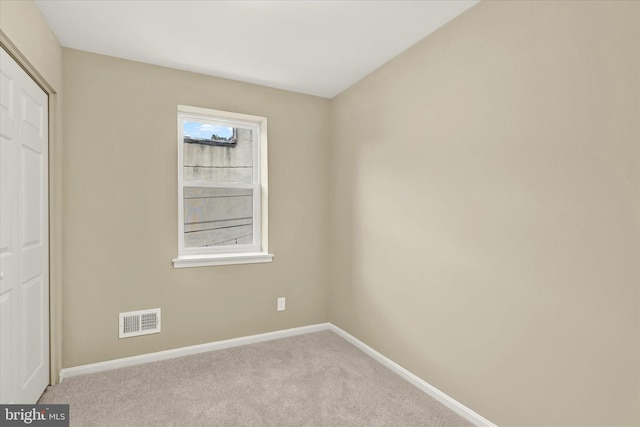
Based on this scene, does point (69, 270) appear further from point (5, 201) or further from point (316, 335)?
point (316, 335)

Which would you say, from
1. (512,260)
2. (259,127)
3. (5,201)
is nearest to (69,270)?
(5,201)

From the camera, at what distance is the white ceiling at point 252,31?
197 centimetres

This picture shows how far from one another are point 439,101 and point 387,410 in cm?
201

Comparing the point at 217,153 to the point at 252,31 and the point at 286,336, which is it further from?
the point at 286,336

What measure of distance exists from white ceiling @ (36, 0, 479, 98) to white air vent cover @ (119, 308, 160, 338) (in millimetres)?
2039

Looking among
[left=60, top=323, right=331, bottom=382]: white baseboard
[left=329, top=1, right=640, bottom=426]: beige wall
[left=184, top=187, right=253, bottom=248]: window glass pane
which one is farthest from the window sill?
[left=329, top=1, right=640, bottom=426]: beige wall

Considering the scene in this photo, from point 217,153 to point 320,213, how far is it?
3.88 feet

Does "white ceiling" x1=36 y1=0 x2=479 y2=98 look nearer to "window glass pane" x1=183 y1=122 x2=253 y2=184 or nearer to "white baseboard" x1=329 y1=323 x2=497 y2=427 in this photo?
"window glass pane" x1=183 y1=122 x2=253 y2=184

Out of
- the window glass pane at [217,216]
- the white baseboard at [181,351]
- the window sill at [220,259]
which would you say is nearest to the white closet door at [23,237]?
the white baseboard at [181,351]

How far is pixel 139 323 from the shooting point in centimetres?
266

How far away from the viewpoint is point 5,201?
1669 millimetres

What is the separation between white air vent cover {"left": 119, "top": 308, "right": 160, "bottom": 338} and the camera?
2611 millimetres

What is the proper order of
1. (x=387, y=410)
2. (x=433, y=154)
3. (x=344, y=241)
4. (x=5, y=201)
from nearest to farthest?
(x=5, y=201) → (x=387, y=410) → (x=433, y=154) → (x=344, y=241)

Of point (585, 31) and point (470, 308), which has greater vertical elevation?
point (585, 31)
